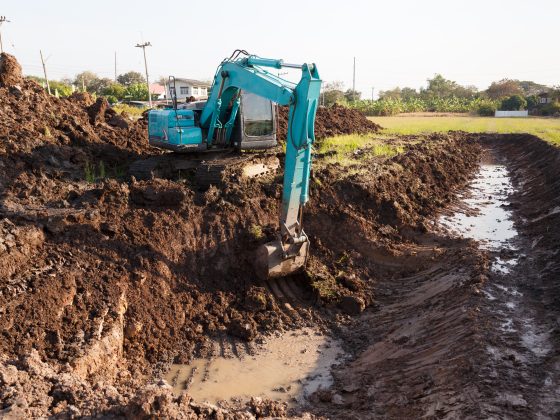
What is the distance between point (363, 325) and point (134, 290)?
144 inches

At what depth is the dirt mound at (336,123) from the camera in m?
23.7

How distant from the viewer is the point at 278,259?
863 cm

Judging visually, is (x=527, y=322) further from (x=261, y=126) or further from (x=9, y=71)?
(x=9, y=71)

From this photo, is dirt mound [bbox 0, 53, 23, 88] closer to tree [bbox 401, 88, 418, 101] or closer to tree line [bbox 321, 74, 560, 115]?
tree line [bbox 321, 74, 560, 115]

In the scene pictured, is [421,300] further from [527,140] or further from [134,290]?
[527,140]

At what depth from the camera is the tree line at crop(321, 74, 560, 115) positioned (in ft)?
186

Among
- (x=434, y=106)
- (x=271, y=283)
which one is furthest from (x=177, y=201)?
(x=434, y=106)

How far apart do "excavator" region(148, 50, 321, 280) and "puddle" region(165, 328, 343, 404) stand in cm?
150

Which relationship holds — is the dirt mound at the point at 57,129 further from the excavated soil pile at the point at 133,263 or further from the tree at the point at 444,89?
the tree at the point at 444,89

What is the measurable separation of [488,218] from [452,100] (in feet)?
199

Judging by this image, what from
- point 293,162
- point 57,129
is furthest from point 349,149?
point 293,162

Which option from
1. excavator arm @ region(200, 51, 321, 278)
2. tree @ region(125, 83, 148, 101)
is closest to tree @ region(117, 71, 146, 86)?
tree @ region(125, 83, 148, 101)

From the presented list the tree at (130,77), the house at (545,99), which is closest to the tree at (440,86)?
the house at (545,99)

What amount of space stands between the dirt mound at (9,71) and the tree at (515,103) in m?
56.6
